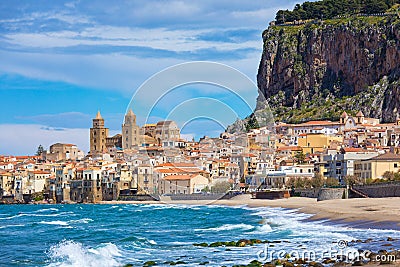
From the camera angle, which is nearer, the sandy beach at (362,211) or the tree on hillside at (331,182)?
the sandy beach at (362,211)

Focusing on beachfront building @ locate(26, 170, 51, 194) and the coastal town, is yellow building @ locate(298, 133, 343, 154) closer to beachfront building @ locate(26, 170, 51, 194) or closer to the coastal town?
the coastal town

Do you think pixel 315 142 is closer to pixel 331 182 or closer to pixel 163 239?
pixel 331 182

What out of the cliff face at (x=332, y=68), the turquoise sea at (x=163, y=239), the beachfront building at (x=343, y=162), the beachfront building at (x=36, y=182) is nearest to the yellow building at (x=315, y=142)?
the cliff face at (x=332, y=68)

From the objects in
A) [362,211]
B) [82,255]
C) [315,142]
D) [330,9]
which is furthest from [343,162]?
[330,9]

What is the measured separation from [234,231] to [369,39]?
9968 cm

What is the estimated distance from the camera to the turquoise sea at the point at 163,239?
28.6 metres

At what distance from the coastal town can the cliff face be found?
21.1 feet

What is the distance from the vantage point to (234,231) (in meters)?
39.7

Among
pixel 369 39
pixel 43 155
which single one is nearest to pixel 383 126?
pixel 369 39

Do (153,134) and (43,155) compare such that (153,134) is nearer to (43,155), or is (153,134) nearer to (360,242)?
(360,242)

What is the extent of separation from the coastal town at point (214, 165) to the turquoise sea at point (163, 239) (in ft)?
9.50

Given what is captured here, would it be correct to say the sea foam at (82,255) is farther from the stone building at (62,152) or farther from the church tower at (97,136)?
the church tower at (97,136)

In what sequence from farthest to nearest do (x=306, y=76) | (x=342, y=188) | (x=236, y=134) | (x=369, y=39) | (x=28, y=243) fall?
(x=306, y=76) < (x=369, y=39) < (x=342, y=188) < (x=28, y=243) < (x=236, y=134)

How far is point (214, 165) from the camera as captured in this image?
142ft
